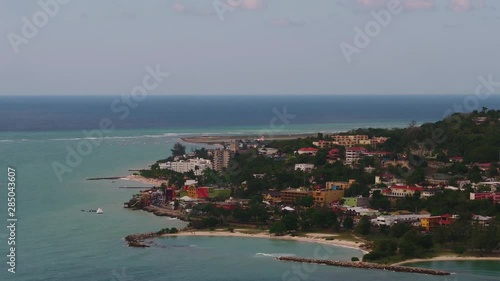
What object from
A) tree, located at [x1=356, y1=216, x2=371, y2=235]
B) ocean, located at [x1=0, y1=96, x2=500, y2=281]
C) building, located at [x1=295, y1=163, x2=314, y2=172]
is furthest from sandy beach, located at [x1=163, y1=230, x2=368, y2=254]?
building, located at [x1=295, y1=163, x2=314, y2=172]

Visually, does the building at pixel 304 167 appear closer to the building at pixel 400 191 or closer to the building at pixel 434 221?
the building at pixel 400 191

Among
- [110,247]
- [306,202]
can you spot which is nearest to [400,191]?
[306,202]

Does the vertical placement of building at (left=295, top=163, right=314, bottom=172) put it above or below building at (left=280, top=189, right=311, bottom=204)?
above

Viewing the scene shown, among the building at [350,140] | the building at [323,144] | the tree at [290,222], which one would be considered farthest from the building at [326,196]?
the building at [350,140]

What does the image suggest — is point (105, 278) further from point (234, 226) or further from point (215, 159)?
point (215, 159)

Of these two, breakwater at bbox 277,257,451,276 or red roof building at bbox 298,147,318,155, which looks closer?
breakwater at bbox 277,257,451,276

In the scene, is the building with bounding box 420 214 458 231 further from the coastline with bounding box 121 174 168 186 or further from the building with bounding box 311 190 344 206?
the coastline with bounding box 121 174 168 186

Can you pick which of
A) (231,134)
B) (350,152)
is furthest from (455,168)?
(231,134)
